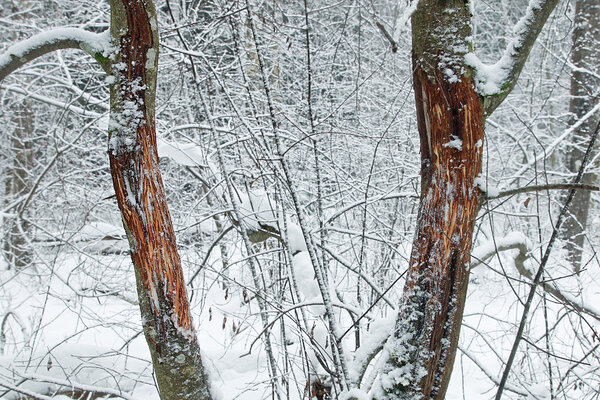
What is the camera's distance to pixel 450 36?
1759mm

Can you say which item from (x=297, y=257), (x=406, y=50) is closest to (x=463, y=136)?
(x=297, y=257)

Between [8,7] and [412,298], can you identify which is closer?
[412,298]

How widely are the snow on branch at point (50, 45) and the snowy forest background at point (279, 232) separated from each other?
0.43 meters

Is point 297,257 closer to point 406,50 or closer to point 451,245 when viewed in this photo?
point 451,245

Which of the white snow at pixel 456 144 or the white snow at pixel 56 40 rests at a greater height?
the white snow at pixel 56 40

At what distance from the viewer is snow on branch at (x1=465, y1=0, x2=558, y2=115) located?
1738 mm

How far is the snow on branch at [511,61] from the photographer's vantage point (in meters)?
1.74

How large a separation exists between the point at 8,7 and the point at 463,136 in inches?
330

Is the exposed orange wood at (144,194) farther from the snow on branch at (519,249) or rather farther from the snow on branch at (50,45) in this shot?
the snow on branch at (519,249)

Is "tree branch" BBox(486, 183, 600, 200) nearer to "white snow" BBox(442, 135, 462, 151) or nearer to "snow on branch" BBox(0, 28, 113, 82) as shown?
"white snow" BBox(442, 135, 462, 151)

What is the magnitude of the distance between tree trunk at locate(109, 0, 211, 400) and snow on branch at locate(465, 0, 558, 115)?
143 centimetres

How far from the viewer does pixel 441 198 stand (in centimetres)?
178

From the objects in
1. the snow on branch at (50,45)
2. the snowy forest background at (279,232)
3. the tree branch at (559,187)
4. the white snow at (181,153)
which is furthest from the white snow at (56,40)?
the tree branch at (559,187)

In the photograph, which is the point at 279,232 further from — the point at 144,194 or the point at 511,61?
the point at 511,61
